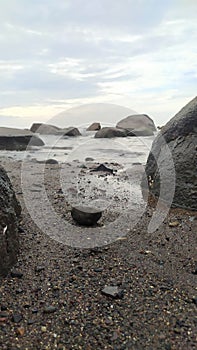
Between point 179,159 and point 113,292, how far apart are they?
2.37 meters

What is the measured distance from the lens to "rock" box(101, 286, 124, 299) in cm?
234

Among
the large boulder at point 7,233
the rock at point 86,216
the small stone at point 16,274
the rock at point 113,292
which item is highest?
the large boulder at point 7,233

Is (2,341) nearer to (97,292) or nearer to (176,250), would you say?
(97,292)

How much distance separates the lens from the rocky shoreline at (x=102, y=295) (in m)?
2.00

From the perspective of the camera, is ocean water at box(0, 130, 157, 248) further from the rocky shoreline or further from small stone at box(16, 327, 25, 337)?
small stone at box(16, 327, 25, 337)

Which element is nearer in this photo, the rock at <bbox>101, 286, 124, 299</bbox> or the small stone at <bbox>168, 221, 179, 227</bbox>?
the rock at <bbox>101, 286, 124, 299</bbox>

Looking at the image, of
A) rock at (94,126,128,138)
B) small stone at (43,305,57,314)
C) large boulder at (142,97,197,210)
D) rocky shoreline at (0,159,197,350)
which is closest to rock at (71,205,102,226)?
rocky shoreline at (0,159,197,350)

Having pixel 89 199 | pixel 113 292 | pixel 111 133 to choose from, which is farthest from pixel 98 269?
pixel 111 133

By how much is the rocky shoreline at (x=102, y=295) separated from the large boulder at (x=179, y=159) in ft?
3.16

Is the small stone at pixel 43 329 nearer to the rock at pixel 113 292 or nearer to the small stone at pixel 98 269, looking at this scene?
the rock at pixel 113 292

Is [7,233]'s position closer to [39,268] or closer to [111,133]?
[39,268]

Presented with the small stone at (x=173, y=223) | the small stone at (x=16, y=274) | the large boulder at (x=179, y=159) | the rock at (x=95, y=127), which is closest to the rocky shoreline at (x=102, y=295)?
the small stone at (x=16, y=274)

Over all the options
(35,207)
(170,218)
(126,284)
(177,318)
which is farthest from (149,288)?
(35,207)

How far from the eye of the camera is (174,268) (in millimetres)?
2754
